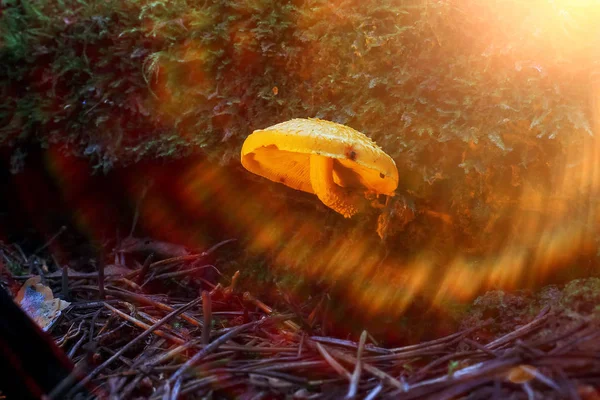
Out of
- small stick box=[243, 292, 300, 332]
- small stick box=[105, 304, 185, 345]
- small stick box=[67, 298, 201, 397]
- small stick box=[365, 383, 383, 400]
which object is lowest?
small stick box=[243, 292, 300, 332]

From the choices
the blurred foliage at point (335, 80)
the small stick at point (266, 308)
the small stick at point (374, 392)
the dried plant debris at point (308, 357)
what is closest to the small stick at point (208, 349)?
the dried plant debris at point (308, 357)

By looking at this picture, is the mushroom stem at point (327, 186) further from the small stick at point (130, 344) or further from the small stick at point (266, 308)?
the small stick at point (130, 344)

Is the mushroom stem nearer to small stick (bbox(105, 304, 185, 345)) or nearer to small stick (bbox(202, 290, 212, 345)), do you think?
small stick (bbox(202, 290, 212, 345))

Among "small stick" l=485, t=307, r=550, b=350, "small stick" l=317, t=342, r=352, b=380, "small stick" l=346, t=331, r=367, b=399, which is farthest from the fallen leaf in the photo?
"small stick" l=485, t=307, r=550, b=350

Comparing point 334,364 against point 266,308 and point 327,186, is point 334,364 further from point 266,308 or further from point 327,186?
point 327,186

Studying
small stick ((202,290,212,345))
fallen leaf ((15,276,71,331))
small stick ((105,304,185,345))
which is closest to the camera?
small stick ((202,290,212,345))

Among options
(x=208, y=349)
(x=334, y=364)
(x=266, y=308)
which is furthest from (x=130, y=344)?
(x=334, y=364)

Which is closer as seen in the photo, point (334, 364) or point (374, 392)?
point (374, 392)
